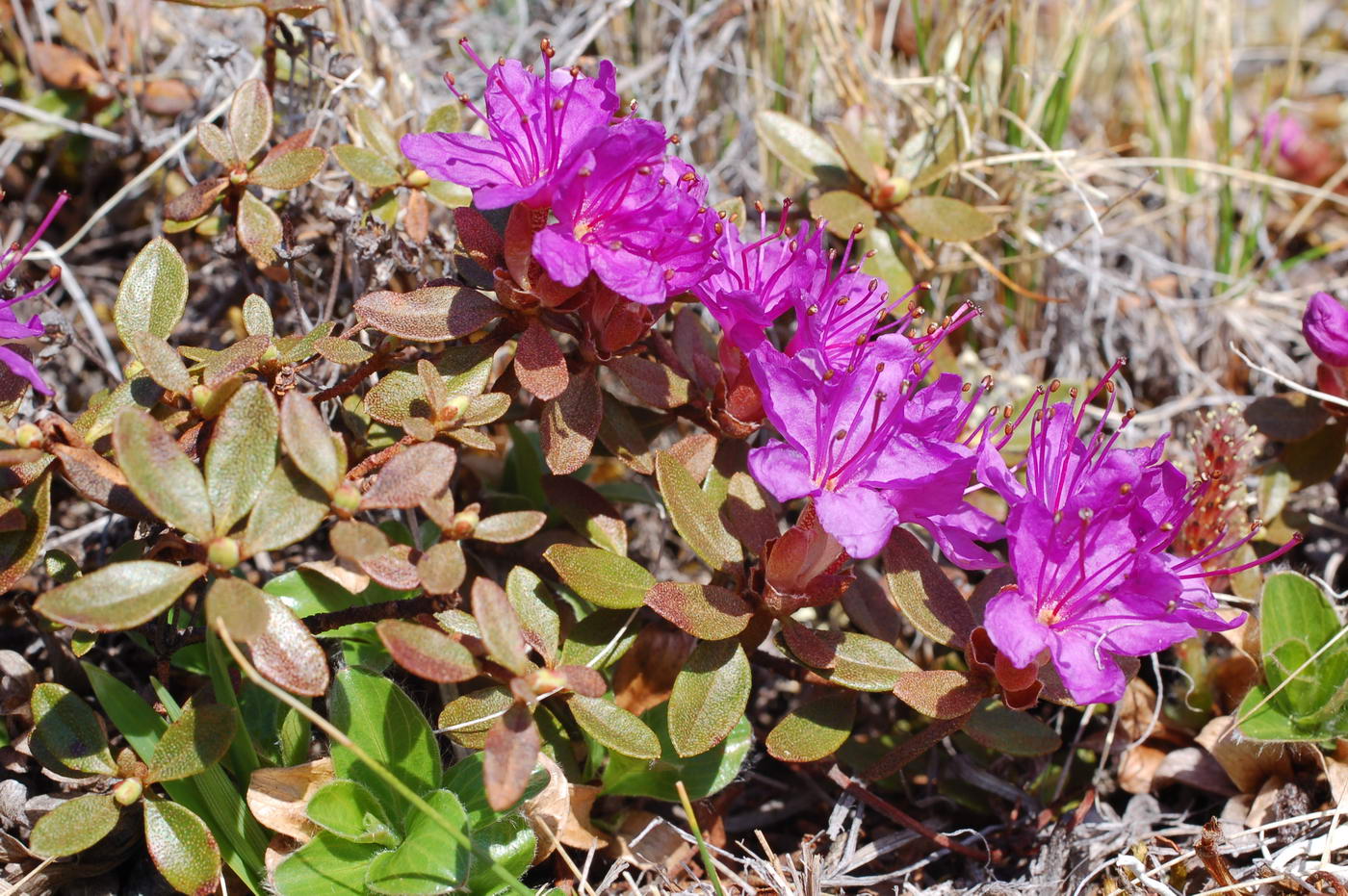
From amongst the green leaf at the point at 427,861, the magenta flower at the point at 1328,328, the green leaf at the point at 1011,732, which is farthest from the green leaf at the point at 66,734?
the magenta flower at the point at 1328,328

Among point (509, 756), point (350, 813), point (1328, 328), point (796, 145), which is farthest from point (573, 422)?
point (1328, 328)

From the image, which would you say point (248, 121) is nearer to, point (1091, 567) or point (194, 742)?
point (194, 742)

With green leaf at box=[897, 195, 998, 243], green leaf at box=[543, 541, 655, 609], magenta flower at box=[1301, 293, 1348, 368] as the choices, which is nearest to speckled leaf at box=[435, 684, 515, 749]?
green leaf at box=[543, 541, 655, 609]

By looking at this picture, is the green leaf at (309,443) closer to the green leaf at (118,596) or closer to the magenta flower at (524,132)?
the green leaf at (118,596)

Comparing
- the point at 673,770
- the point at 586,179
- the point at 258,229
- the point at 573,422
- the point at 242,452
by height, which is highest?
the point at 586,179

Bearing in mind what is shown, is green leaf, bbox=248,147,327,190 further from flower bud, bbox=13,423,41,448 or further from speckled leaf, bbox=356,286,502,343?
flower bud, bbox=13,423,41,448
